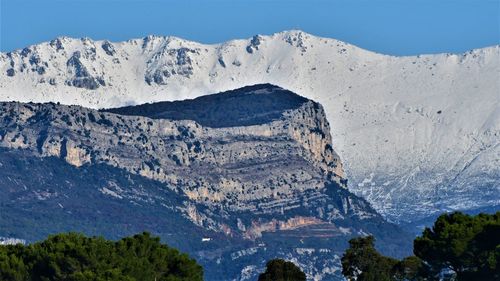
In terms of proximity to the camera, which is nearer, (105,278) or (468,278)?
(105,278)

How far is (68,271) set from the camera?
19025 cm

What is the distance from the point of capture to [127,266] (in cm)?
19250

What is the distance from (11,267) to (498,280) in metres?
35.0

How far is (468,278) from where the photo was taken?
198625 mm

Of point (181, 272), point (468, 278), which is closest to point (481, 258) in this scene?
point (468, 278)

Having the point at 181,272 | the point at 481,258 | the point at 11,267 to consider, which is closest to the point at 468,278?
the point at 481,258

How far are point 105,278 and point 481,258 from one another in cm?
3239

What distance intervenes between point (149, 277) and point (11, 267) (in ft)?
33.0

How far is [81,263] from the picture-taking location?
192 m

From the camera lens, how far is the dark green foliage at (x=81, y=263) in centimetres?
18975

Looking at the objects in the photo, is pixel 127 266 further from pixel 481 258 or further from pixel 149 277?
pixel 481 258

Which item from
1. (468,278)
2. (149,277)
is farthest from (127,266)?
(468,278)

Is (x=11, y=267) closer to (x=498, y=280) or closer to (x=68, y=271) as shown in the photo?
(x=68, y=271)

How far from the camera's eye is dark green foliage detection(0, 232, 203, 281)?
18975cm
